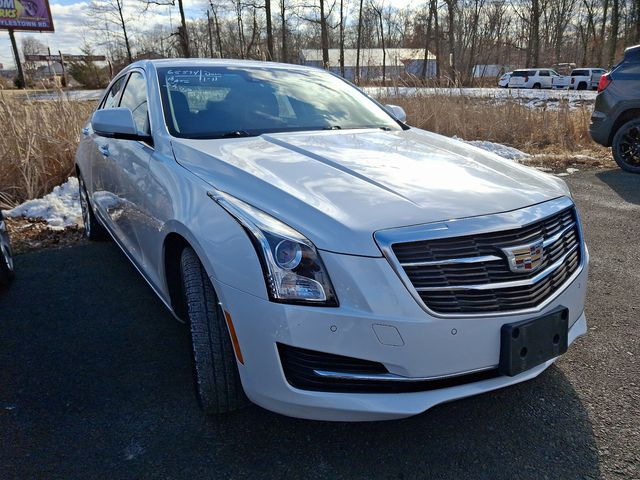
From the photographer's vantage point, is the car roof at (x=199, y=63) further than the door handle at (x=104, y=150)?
No

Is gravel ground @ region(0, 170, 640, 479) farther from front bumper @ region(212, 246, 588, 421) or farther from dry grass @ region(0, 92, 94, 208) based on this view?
dry grass @ region(0, 92, 94, 208)

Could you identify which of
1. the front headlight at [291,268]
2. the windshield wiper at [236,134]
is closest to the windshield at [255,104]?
the windshield wiper at [236,134]

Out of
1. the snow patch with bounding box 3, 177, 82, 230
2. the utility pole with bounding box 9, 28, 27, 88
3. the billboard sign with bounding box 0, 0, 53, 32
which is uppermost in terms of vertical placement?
the billboard sign with bounding box 0, 0, 53, 32

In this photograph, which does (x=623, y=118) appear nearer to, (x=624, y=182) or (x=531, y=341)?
(x=624, y=182)

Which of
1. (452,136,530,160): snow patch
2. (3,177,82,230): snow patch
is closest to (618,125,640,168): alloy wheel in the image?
(452,136,530,160): snow patch

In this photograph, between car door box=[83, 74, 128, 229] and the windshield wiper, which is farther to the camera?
car door box=[83, 74, 128, 229]

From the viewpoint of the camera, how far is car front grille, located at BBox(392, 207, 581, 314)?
164 centimetres

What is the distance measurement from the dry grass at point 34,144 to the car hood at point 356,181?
4.56 m

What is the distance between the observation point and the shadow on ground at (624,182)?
5964mm

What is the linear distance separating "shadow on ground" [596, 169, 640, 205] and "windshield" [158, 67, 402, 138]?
163 inches

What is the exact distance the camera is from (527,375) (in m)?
1.85

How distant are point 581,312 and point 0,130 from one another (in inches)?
266

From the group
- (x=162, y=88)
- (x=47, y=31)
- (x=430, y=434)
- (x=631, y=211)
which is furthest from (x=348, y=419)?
(x=47, y=31)

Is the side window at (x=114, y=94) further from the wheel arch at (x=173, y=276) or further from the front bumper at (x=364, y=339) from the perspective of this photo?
the front bumper at (x=364, y=339)
